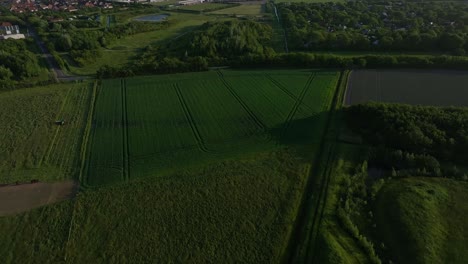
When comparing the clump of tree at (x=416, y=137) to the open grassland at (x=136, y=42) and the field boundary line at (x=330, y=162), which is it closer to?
the field boundary line at (x=330, y=162)

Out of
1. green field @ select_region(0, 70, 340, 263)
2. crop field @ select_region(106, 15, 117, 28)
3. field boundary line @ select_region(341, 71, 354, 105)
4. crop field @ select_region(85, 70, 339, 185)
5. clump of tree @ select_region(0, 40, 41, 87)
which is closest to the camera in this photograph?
green field @ select_region(0, 70, 340, 263)

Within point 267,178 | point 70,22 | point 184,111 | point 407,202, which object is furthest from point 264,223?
point 70,22

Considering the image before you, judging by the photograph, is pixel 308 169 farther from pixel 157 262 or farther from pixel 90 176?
pixel 90 176

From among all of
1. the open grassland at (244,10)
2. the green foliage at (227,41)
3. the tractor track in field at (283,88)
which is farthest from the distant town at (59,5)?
the tractor track in field at (283,88)

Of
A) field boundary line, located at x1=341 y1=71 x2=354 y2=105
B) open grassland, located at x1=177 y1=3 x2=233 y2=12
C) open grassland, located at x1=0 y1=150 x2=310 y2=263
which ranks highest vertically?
open grassland, located at x1=177 y1=3 x2=233 y2=12

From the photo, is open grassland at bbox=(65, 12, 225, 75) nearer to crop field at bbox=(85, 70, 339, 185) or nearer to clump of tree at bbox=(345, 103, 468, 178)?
crop field at bbox=(85, 70, 339, 185)

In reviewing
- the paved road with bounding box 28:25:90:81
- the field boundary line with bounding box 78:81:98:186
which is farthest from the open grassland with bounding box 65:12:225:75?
the field boundary line with bounding box 78:81:98:186

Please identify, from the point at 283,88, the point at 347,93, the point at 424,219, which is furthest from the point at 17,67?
the point at 424,219
